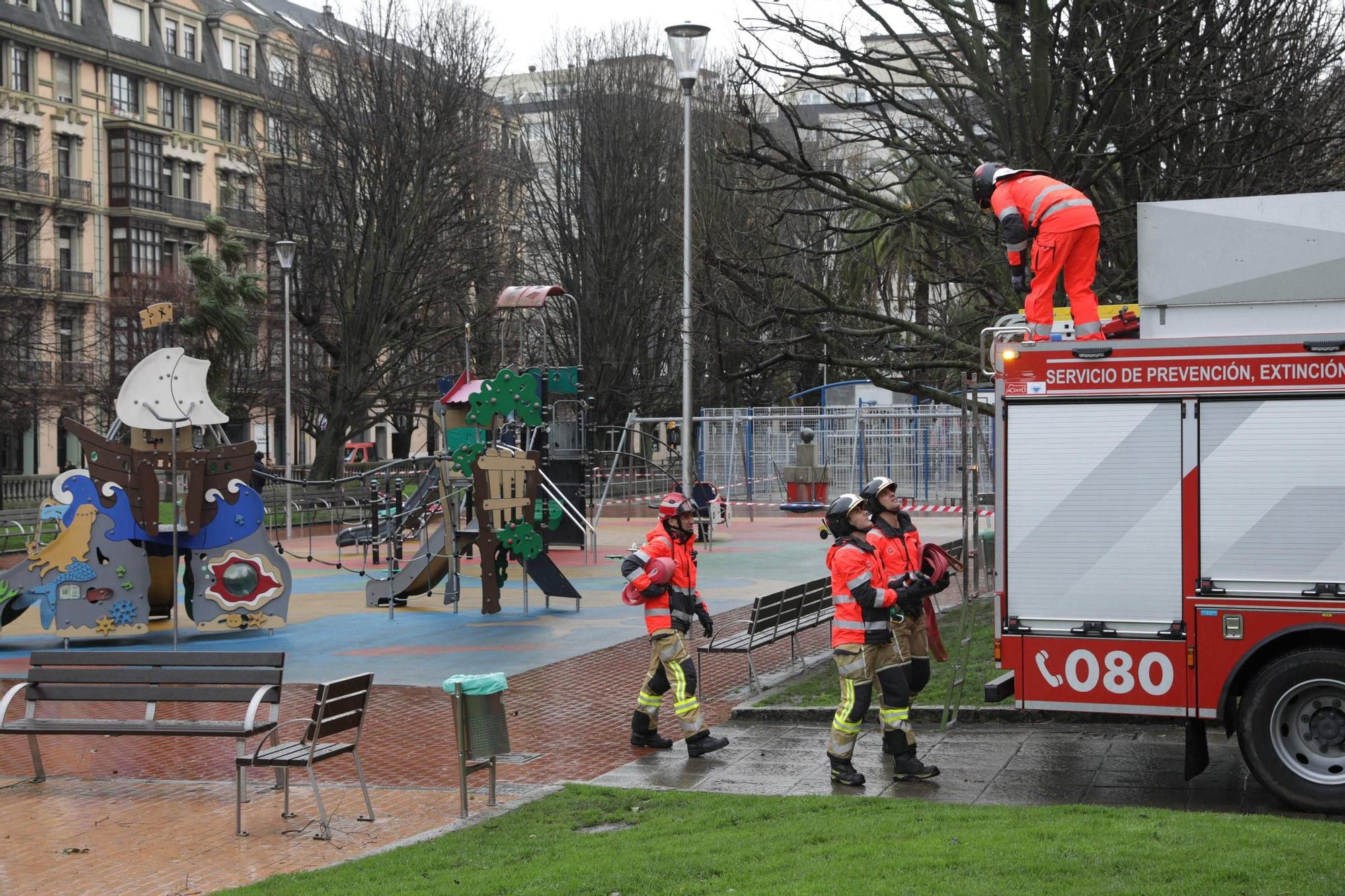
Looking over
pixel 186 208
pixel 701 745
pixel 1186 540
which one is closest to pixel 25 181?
pixel 186 208

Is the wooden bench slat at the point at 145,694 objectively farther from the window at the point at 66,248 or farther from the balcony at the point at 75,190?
the balcony at the point at 75,190

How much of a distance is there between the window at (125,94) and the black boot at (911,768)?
5953cm

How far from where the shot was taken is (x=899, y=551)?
9945 millimetres

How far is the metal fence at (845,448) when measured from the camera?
37250 millimetres

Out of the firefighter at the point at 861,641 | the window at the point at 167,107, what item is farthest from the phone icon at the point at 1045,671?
the window at the point at 167,107

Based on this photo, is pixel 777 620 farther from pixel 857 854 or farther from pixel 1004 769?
pixel 857 854

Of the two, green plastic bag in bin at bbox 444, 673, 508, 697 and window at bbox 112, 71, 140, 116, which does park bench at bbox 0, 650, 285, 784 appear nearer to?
green plastic bag in bin at bbox 444, 673, 508, 697

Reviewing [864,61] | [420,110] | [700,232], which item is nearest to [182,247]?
[420,110]

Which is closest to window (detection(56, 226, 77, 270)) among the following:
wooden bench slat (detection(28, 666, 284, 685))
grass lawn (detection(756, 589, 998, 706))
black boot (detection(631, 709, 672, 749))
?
grass lawn (detection(756, 589, 998, 706))

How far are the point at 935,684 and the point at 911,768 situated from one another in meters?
3.04

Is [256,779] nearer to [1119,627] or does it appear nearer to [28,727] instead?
[28,727]

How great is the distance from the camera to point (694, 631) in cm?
1664

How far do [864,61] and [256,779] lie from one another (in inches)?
375

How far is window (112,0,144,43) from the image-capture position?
62.0 m
